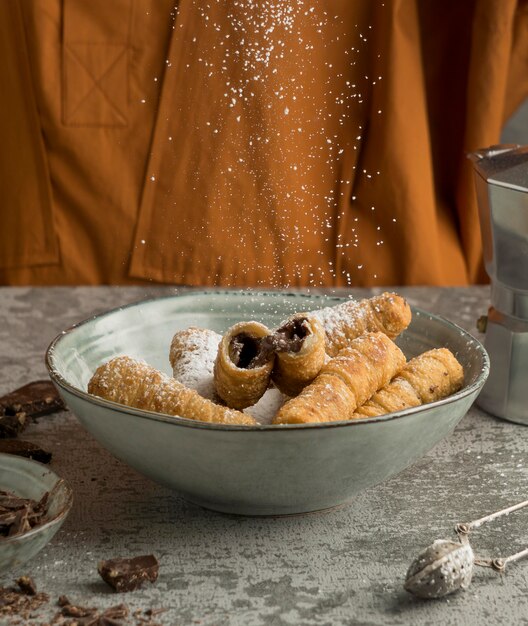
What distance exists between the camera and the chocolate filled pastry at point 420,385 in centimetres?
69

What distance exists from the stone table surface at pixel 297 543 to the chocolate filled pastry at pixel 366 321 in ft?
0.39

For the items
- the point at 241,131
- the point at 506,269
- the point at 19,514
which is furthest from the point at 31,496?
the point at 241,131

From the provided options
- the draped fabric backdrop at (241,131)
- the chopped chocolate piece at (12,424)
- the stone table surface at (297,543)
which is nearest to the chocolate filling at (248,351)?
the stone table surface at (297,543)

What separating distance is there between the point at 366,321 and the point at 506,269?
19cm

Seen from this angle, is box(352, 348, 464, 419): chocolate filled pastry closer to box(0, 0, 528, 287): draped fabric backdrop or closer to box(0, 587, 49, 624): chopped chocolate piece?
box(0, 587, 49, 624): chopped chocolate piece

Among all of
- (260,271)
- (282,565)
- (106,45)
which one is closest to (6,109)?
(106,45)

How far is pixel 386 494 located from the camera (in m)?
0.74

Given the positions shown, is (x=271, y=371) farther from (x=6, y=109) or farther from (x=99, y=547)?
(x=6, y=109)

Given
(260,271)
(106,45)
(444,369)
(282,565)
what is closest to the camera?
(282,565)

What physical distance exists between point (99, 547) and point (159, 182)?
109cm

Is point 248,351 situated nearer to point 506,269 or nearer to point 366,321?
point 366,321

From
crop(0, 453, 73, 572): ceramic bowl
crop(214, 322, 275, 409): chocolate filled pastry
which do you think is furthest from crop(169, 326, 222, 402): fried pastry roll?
crop(0, 453, 73, 572): ceramic bowl

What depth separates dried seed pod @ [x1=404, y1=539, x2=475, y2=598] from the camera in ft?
1.90

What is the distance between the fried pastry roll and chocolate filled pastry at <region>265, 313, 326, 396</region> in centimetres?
5
